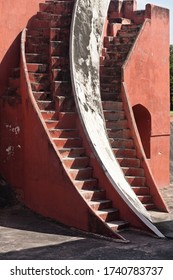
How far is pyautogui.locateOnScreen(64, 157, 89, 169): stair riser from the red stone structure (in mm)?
16

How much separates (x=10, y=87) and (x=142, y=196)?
3.06 metres

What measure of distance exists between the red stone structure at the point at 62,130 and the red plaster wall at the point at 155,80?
7 centimetres

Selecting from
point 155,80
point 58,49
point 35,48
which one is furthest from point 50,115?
point 155,80

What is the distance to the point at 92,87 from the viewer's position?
9.19 meters

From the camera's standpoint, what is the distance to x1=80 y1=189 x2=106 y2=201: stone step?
25.7 feet

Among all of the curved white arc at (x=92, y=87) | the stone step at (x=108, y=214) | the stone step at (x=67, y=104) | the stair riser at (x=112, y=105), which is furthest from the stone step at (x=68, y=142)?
the stair riser at (x=112, y=105)

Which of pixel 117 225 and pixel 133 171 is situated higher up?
pixel 133 171

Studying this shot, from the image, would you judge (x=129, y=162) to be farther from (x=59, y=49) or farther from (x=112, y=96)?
(x=59, y=49)

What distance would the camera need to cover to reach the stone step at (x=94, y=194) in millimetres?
7848

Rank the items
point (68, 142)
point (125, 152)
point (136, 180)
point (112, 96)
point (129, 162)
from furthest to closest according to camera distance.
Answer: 1. point (112, 96)
2. point (125, 152)
3. point (129, 162)
4. point (136, 180)
5. point (68, 142)

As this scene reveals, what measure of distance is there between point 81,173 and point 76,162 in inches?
8.3

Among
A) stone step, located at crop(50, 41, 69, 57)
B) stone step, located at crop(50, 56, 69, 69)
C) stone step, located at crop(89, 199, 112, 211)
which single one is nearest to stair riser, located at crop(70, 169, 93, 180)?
stone step, located at crop(89, 199, 112, 211)

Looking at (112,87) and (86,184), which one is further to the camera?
(112,87)

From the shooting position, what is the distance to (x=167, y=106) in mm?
12719
